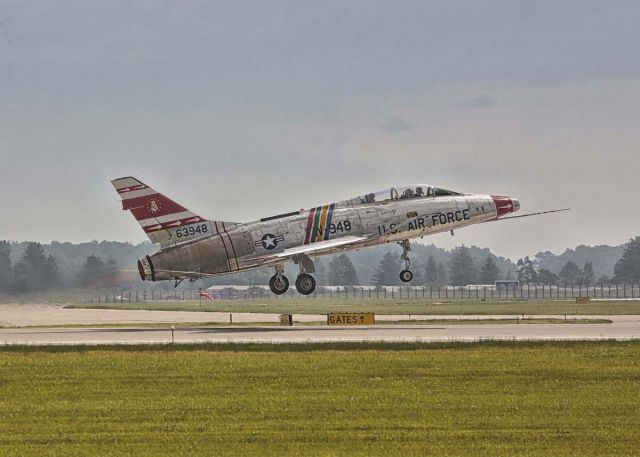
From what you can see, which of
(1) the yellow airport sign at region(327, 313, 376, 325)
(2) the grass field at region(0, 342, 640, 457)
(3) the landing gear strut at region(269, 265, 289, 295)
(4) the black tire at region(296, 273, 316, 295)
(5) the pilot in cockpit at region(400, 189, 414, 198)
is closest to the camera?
(2) the grass field at region(0, 342, 640, 457)

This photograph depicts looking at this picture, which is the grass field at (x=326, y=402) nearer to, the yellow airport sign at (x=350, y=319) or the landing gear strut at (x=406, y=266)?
the landing gear strut at (x=406, y=266)

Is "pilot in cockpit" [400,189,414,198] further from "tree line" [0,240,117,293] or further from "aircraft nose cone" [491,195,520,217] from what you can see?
"tree line" [0,240,117,293]

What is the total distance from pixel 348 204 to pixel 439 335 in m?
11.0

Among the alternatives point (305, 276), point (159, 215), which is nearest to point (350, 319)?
point (305, 276)

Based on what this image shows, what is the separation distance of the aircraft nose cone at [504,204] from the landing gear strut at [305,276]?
31.8 ft

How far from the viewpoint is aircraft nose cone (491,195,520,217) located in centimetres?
5412

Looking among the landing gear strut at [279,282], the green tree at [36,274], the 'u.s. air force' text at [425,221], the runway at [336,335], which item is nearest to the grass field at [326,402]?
the runway at [336,335]

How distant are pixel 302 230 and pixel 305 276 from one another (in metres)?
2.26

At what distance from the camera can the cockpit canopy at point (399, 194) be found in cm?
5331

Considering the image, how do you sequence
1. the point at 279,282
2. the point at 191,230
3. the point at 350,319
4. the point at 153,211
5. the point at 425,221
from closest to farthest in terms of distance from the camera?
1. the point at 153,211
2. the point at 191,230
3. the point at 425,221
4. the point at 279,282
5. the point at 350,319

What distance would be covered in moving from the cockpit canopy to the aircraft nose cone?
2.52 metres

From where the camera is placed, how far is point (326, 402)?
2506cm

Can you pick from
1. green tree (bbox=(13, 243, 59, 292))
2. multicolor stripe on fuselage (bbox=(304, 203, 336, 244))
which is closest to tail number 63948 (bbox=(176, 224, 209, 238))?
multicolor stripe on fuselage (bbox=(304, 203, 336, 244))

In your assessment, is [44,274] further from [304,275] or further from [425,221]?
[425,221]
